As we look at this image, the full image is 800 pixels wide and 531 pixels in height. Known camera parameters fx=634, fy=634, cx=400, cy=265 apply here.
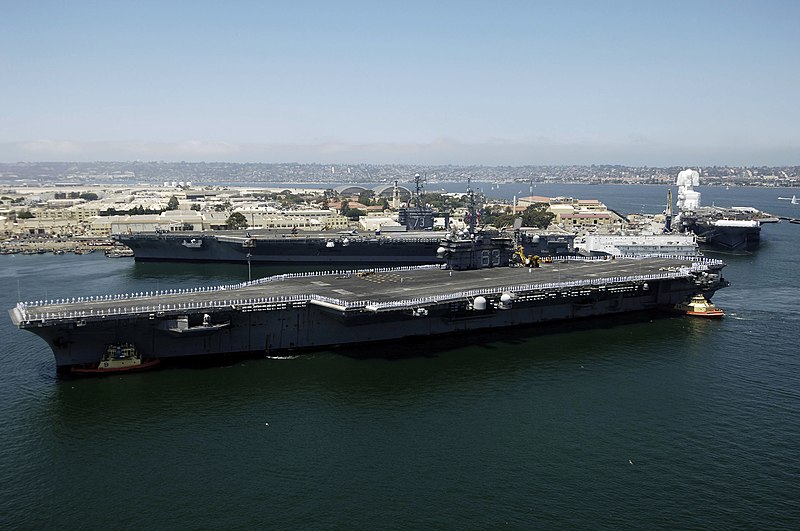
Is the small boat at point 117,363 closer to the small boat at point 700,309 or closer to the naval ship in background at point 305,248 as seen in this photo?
the small boat at point 700,309

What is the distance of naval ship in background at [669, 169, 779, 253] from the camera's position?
7644cm

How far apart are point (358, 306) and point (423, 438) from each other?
8697 mm

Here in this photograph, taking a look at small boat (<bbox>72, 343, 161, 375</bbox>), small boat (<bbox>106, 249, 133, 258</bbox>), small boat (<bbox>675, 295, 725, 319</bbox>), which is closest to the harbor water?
small boat (<bbox>72, 343, 161, 375</bbox>)

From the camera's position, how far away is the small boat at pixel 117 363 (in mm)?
27000

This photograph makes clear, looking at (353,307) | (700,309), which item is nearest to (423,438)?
(353,307)

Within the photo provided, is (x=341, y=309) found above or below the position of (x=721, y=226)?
below

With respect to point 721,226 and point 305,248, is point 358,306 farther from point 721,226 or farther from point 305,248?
point 721,226

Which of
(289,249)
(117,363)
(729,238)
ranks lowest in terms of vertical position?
(117,363)

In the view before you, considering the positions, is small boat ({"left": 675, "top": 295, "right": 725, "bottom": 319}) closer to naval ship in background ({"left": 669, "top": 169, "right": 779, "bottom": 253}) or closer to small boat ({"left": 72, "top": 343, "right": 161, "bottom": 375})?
small boat ({"left": 72, "top": 343, "right": 161, "bottom": 375})

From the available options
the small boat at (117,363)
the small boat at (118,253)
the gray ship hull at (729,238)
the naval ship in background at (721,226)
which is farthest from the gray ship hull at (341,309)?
the naval ship in background at (721,226)

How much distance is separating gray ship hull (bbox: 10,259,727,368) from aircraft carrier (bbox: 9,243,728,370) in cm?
5

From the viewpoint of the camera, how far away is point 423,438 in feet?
71.9

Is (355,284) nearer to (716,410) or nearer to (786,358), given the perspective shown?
(716,410)

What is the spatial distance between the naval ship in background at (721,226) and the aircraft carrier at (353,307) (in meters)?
39.9
